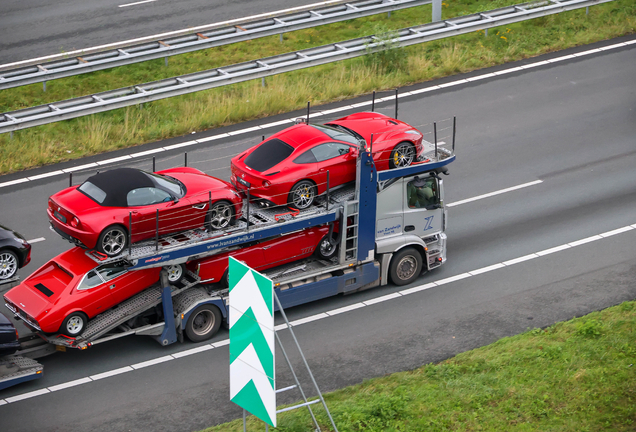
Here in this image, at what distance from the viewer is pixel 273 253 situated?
15406 millimetres

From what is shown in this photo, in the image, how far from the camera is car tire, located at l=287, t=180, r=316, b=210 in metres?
15.5

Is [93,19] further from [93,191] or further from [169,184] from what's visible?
[93,191]

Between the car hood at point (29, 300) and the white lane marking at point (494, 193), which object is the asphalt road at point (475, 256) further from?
the car hood at point (29, 300)

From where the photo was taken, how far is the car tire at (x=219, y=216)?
14.7m

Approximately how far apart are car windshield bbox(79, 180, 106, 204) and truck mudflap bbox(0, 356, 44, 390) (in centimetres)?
271

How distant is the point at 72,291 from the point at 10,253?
1181 millimetres

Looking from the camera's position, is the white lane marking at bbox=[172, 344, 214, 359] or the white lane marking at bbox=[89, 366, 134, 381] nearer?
the white lane marking at bbox=[89, 366, 134, 381]

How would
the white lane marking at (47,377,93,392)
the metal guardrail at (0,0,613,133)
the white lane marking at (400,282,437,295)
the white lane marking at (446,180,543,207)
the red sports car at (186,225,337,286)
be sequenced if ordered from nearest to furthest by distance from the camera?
1. the white lane marking at (47,377,93,392)
2. the red sports car at (186,225,337,286)
3. the white lane marking at (400,282,437,295)
4. the white lane marking at (446,180,543,207)
5. the metal guardrail at (0,0,613,133)

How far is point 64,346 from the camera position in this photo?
14023mm

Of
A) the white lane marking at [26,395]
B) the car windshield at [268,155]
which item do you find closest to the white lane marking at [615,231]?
the car windshield at [268,155]

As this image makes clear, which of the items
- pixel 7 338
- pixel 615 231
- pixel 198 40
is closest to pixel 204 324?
pixel 7 338

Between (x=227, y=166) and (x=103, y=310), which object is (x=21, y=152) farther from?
(x=103, y=310)

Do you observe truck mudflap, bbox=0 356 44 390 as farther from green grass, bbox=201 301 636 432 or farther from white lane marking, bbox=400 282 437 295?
white lane marking, bbox=400 282 437 295

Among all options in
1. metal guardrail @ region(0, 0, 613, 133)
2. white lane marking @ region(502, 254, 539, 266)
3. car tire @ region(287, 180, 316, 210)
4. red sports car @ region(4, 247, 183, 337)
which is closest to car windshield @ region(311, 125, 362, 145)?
car tire @ region(287, 180, 316, 210)
